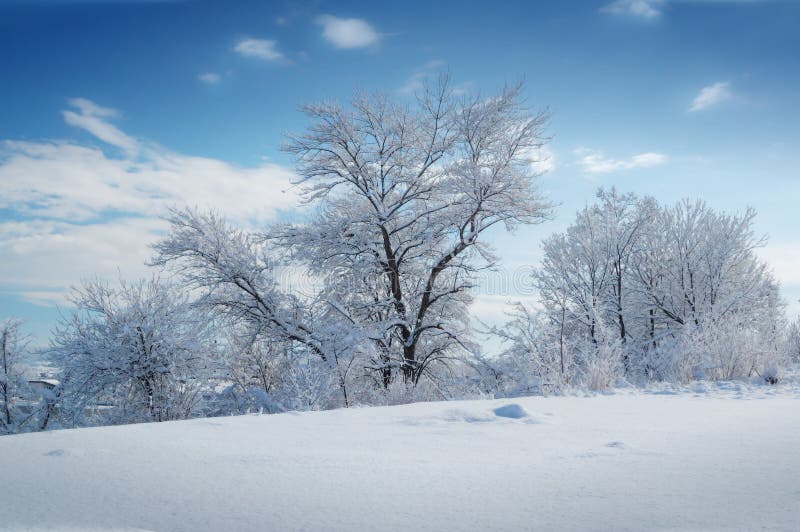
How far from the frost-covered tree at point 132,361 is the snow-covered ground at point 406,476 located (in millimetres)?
9197

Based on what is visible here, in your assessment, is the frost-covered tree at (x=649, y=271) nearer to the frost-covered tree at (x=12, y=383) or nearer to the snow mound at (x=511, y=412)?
the snow mound at (x=511, y=412)

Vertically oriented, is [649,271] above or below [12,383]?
above

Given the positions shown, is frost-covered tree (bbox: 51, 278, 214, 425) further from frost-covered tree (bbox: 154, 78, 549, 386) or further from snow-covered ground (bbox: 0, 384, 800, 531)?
snow-covered ground (bbox: 0, 384, 800, 531)

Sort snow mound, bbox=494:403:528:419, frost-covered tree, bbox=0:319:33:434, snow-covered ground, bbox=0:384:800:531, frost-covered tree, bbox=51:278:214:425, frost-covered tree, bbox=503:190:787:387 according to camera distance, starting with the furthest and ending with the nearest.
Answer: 1. frost-covered tree, bbox=503:190:787:387
2. frost-covered tree, bbox=0:319:33:434
3. frost-covered tree, bbox=51:278:214:425
4. snow mound, bbox=494:403:528:419
5. snow-covered ground, bbox=0:384:800:531

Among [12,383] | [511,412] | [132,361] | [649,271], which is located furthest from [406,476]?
[649,271]

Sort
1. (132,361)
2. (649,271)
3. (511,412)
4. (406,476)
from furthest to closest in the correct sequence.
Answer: (649,271)
(132,361)
(511,412)
(406,476)

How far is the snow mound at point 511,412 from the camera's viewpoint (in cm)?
309

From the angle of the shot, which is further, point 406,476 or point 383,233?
point 383,233

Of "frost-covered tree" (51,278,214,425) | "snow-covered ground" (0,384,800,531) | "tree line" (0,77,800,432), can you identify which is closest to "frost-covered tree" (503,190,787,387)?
"tree line" (0,77,800,432)

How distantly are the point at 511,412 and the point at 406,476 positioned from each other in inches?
61.6

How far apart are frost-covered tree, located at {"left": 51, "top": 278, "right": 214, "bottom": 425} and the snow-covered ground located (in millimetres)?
9197

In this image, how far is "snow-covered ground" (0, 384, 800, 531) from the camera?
4.45 ft

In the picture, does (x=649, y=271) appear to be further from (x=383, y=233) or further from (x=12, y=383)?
(x=12, y=383)

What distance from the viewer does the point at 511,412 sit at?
10.3 ft
